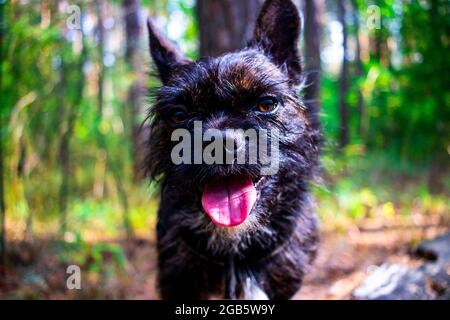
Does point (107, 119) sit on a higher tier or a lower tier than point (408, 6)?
lower

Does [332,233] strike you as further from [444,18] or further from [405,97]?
[444,18]

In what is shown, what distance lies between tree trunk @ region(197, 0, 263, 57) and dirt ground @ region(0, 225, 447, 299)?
270 centimetres

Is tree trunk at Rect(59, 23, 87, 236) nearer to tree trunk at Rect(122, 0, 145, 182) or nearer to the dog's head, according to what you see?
Result: tree trunk at Rect(122, 0, 145, 182)

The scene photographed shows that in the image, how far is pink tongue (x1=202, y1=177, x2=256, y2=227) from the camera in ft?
9.12

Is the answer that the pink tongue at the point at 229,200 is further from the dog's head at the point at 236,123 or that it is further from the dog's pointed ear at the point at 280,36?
the dog's pointed ear at the point at 280,36

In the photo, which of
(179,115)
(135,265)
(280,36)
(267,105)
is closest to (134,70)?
(135,265)

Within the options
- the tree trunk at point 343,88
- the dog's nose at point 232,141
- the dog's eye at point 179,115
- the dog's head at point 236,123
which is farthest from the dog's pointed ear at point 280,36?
the tree trunk at point 343,88

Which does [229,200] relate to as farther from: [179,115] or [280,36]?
[280,36]

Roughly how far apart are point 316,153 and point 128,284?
2538 mm

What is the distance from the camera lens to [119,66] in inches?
237

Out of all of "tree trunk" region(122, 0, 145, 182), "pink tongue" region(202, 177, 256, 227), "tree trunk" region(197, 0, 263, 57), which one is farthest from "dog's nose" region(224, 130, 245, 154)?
"tree trunk" region(122, 0, 145, 182)

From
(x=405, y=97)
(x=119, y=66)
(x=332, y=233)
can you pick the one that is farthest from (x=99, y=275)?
(x=405, y=97)

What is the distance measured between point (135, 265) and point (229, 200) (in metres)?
3.09
